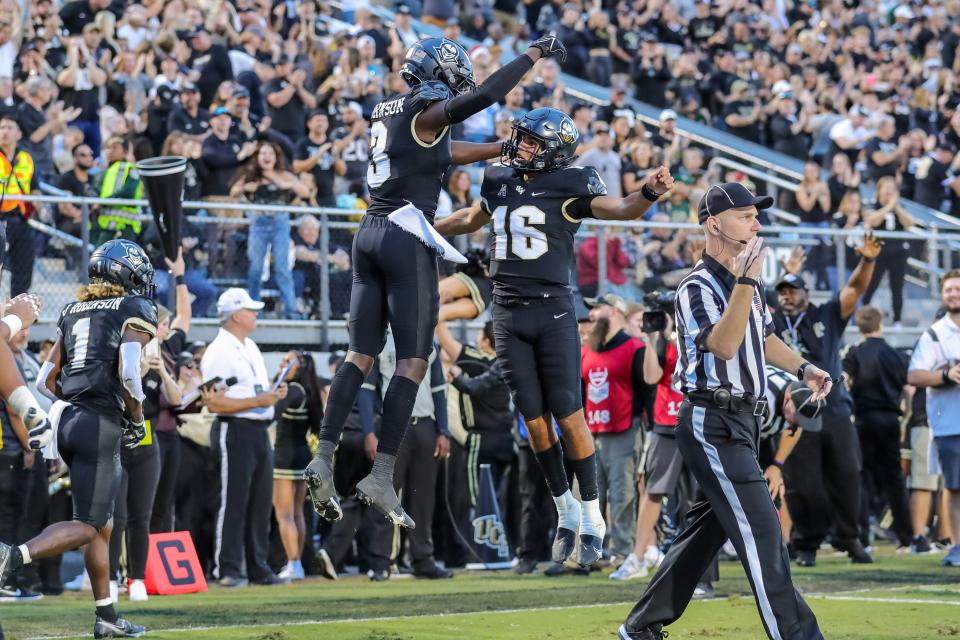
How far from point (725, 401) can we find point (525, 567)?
6.68 m

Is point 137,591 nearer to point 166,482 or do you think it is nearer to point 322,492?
point 166,482

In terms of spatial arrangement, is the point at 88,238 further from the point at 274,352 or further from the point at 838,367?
the point at 838,367

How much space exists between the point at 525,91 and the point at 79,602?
11.3 m

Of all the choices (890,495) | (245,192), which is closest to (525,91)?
(245,192)

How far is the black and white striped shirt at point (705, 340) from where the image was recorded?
7258 millimetres

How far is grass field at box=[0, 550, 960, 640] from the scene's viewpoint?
920 cm

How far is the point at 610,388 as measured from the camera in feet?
43.8

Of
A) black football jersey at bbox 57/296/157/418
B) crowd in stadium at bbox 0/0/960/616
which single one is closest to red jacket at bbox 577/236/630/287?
crowd in stadium at bbox 0/0/960/616

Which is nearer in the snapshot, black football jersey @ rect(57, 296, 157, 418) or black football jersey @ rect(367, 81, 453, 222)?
black football jersey @ rect(367, 81, 453, 222)

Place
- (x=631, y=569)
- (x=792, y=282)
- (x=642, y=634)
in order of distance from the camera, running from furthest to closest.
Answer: (x=792, y=282), (x=631, y=569), (x=642, y=634)

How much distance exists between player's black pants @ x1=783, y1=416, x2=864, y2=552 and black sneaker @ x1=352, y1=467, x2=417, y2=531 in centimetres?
643

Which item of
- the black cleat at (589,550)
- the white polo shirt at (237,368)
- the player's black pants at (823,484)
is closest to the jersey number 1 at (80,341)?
the black cleat at (589,550)

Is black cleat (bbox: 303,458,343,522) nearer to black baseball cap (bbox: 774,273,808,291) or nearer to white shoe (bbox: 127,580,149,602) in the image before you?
white shoe (bbox: 127,580,149,602)

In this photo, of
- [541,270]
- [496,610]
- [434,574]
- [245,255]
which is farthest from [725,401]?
[245,255]
